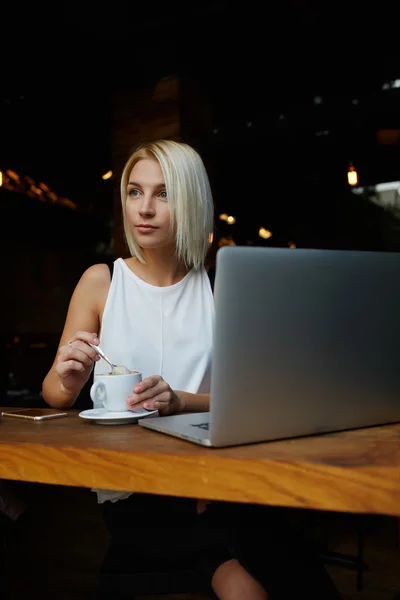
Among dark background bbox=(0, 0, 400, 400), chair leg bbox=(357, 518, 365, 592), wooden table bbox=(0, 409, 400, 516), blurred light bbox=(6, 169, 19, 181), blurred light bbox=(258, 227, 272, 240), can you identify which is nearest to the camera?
wooden table bbox=(0, 409, 400, 516)

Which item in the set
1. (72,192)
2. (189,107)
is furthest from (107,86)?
(72,192)

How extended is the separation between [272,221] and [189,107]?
20.8 ft

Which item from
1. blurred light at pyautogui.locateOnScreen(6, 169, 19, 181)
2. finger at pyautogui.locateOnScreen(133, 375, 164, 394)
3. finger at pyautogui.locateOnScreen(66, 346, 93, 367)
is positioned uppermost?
blurred light at pyautogui.locateOnScreen(6, 169, 19, 181)

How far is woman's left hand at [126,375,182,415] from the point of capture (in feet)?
3.59

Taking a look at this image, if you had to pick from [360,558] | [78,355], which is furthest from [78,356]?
[360,558]

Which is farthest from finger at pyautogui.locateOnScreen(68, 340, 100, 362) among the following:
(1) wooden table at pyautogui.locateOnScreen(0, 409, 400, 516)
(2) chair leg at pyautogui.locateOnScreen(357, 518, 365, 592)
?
(2) chair leg at pyautogui.locateOnScreen(357, 518, 365, 592)

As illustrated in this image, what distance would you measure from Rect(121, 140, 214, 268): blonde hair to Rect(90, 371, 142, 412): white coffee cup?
1.62 feet

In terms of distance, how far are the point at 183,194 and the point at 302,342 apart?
2.35 feet

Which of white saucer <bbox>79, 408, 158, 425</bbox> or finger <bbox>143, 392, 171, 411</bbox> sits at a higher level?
finger <bbox>143, 392, 171, 411</bbox>

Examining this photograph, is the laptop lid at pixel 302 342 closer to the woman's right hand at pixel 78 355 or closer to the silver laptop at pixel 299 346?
the silver laptop at pixel 299 346

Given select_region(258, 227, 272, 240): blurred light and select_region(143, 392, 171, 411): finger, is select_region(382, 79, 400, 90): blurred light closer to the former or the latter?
select_region(258, 227, 272, 240): blurred light

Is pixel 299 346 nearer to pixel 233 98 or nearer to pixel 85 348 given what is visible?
pixel 85 348

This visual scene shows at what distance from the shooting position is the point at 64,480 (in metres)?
0.87

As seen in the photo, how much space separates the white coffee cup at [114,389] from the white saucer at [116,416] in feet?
0.06
